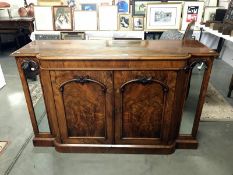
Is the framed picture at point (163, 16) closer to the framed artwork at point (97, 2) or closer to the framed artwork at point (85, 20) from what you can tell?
the framed artwork at point (97, 2)

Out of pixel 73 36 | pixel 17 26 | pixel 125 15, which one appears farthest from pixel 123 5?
pixel 17 26

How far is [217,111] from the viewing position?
2.46m

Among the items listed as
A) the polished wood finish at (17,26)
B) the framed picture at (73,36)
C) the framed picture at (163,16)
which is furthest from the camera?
the polished wood finish at (17,26)

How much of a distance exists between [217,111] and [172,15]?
206 cm

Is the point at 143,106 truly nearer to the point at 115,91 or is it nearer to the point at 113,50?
the point at 115,91

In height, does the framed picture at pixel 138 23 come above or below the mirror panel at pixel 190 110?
above

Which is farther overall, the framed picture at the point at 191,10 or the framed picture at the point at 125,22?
the framed picture at the point at 125,22

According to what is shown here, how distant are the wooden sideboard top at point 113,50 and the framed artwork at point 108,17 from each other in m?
2.16

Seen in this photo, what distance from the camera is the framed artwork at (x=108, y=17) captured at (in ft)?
12.6

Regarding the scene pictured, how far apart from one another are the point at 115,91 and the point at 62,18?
2.78m

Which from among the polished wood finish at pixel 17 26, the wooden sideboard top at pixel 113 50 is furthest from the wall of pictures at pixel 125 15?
the wooden sideboard top at pixel 113 50

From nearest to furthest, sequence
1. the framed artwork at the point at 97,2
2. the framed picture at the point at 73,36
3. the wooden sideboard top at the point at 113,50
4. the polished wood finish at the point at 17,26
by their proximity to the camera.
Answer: the wooden sideboard top at the point at 113,50 < the framed picture at the point at 73,36 < the framed artwork at the point at 97,2 < the polished wood finish at the point at 17,26

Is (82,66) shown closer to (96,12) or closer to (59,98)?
(59,98)

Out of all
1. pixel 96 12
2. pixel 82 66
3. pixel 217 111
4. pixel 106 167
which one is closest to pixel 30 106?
pixel 82 66
